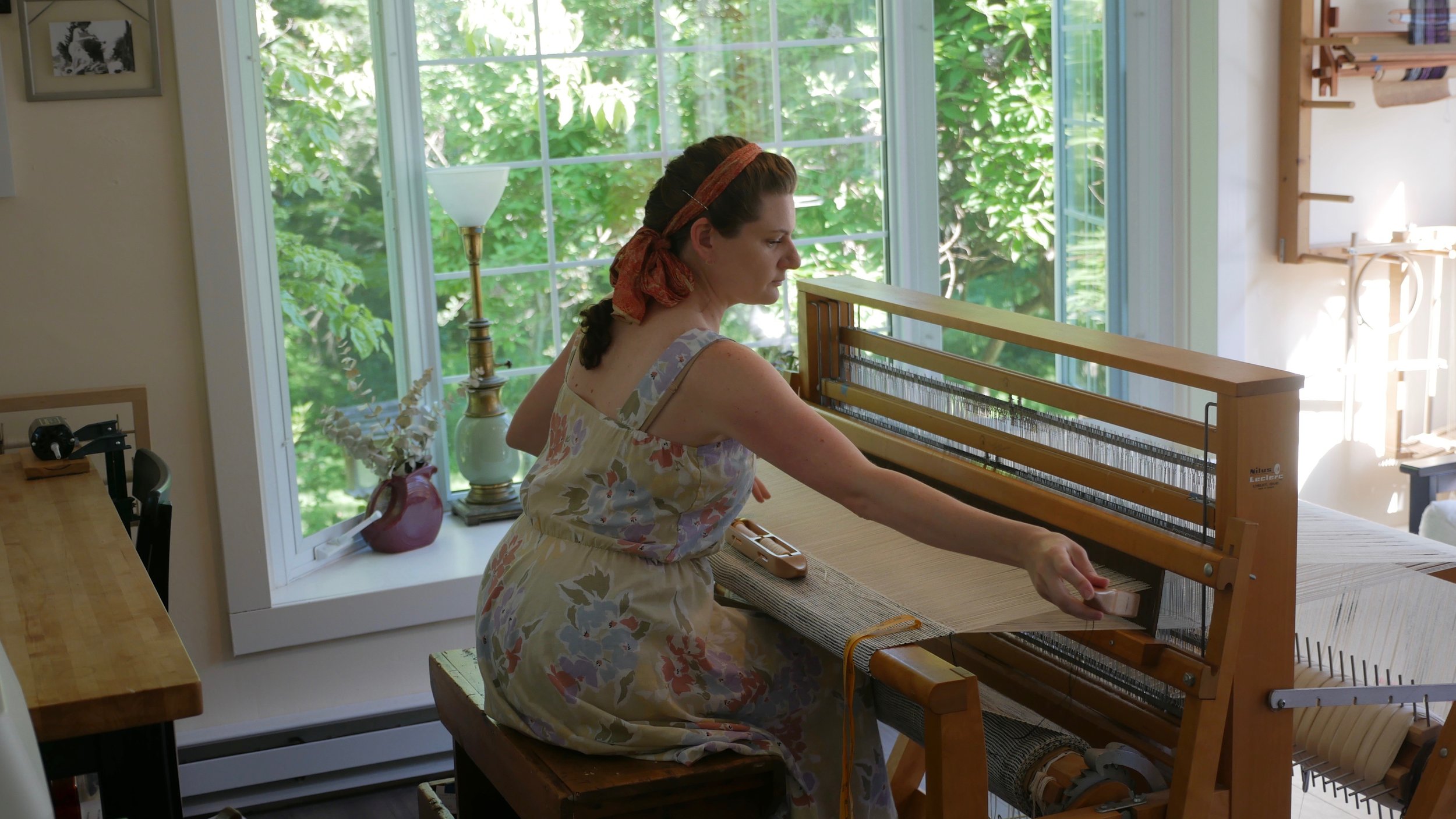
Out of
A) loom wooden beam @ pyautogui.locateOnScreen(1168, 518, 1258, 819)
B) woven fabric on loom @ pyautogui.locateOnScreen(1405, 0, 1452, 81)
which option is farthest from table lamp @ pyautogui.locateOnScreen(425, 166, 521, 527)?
woven fabric on loom @ pyautogui.locateOnScreen(1405, 0, 1452, 81)

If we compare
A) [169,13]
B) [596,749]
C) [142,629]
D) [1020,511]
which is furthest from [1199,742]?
[169,13]

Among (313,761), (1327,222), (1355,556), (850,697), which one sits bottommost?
(313,761)

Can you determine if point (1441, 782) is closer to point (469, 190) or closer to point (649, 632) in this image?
point (649, 632)

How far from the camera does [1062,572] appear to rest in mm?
1354

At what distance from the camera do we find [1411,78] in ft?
11.8

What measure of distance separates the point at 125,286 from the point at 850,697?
1.83 m

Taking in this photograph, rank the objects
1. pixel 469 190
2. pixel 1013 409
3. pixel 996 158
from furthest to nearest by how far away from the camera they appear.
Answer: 1. pixel 996 158
2. pixel 469 190
3. pixel 1013 409

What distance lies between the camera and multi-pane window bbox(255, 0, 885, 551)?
2.99 metres

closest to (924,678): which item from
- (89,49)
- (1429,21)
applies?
(89,49)

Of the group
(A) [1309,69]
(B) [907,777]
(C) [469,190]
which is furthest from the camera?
(A) [1309,69]

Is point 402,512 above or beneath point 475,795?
above

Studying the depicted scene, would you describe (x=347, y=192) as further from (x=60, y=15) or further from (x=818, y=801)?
(x=818, y=801)

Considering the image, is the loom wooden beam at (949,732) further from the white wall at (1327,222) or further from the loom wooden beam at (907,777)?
the white wall at (1327,222)

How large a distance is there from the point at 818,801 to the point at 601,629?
0.35 meters
